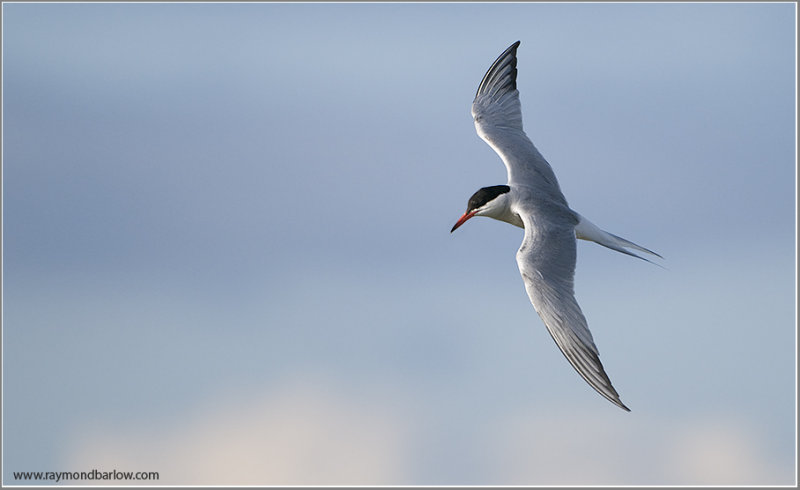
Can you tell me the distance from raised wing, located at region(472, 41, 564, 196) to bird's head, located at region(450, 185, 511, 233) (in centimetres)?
72

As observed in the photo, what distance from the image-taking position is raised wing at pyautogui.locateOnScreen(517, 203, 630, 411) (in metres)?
10.4

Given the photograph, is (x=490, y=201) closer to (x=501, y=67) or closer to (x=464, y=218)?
(x=464, y=218)

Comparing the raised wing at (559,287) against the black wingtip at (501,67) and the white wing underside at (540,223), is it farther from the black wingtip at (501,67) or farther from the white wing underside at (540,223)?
the black wingtip at (501,67)

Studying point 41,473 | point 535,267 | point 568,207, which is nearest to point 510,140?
point 568,207

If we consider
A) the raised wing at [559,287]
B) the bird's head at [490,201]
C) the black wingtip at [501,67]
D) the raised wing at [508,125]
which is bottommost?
the raised wing at [559,287]

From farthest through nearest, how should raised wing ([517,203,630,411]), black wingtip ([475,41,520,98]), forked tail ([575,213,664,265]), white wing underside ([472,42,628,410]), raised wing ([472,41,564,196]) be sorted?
black wingtip ([475,41,520,98]) < raised wing ([472,41,564,196]) < forked tail ([575,213,664,265]) < white wing underside ([472,42,628,410]) < raised wing ([517,203,630,411])

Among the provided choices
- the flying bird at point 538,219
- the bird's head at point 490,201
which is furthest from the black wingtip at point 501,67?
the bird's head at point 490,201

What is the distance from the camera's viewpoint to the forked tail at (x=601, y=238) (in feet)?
42.2

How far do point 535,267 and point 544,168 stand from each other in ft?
10.4

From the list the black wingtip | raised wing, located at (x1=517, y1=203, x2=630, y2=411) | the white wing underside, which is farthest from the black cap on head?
the black wingtip

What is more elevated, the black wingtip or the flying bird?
the black wingtip

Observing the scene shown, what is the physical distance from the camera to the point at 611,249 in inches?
512

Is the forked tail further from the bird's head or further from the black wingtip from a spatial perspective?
the black wingtip

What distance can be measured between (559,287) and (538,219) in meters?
1.43
